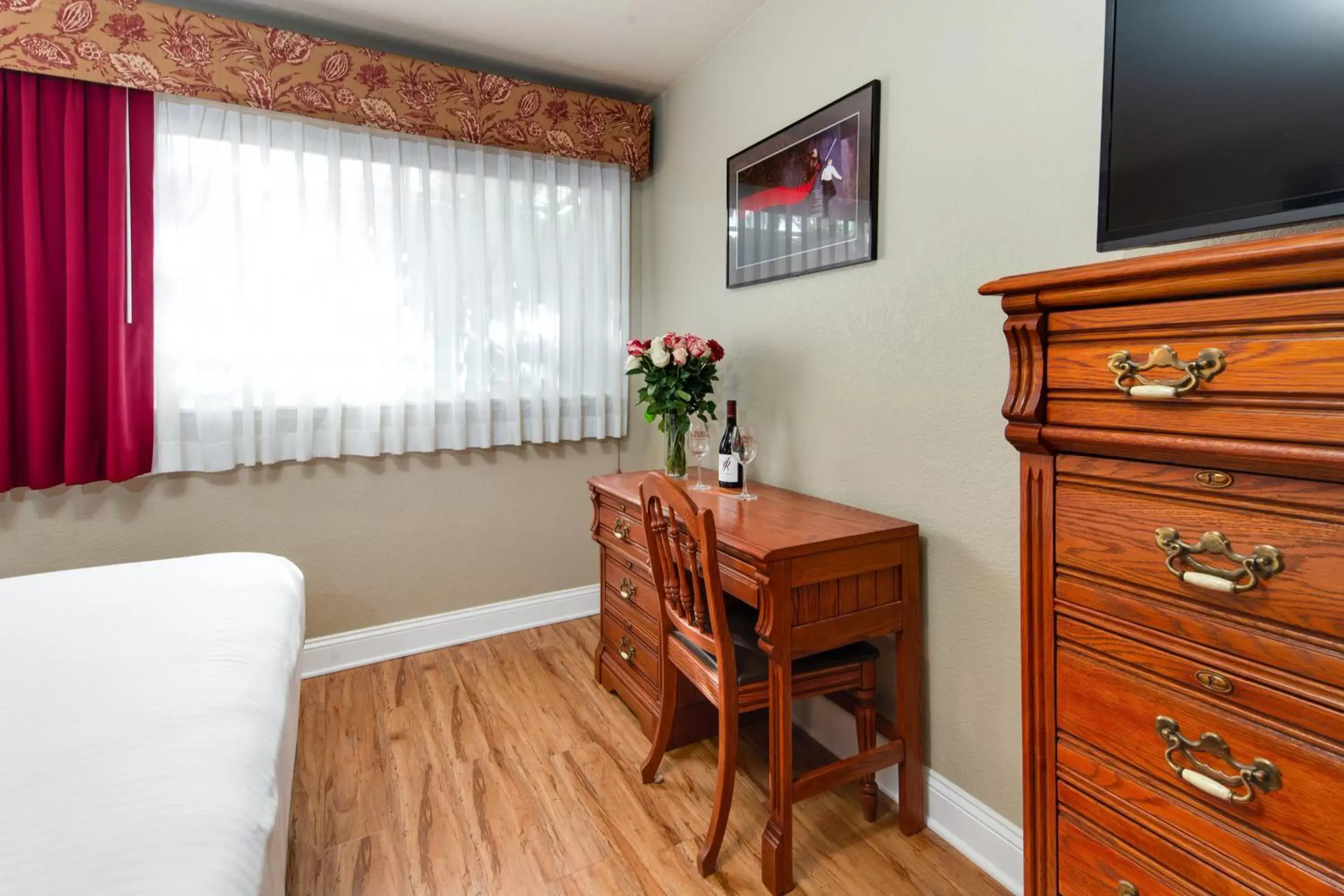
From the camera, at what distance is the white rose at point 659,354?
7.87 ft

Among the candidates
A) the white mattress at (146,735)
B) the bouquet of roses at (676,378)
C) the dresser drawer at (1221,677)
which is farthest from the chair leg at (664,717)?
the dresser drawer at (1221,677)

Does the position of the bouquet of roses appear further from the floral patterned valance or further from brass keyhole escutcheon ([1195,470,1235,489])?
brass keyhole escutcheon ([1195,470,1235,489])

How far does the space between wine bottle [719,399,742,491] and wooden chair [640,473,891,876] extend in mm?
529

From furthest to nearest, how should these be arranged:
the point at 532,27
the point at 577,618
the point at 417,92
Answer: the point at 577,618 < the point at 417,92 < the point at 532,27

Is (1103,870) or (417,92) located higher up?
(417,92)

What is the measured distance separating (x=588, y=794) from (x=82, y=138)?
2814 millimetres

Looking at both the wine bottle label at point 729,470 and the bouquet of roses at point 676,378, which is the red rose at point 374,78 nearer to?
the bouquet of roses at point 676,378

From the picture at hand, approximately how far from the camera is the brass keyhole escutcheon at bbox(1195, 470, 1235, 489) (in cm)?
78

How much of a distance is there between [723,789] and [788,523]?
2.31 ft

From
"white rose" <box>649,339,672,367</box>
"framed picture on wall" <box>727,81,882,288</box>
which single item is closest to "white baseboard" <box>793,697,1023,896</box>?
"white rose" <box>649,339,672,367</box>

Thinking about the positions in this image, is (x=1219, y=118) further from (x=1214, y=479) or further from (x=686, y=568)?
(x=686, y=568)

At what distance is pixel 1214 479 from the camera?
79 centimetres

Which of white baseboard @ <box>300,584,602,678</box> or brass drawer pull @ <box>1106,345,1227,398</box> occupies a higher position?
brass drawer pull @ <box>1106,345,1227,398</box>

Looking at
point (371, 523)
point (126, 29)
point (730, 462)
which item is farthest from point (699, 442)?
point (126, 29)
